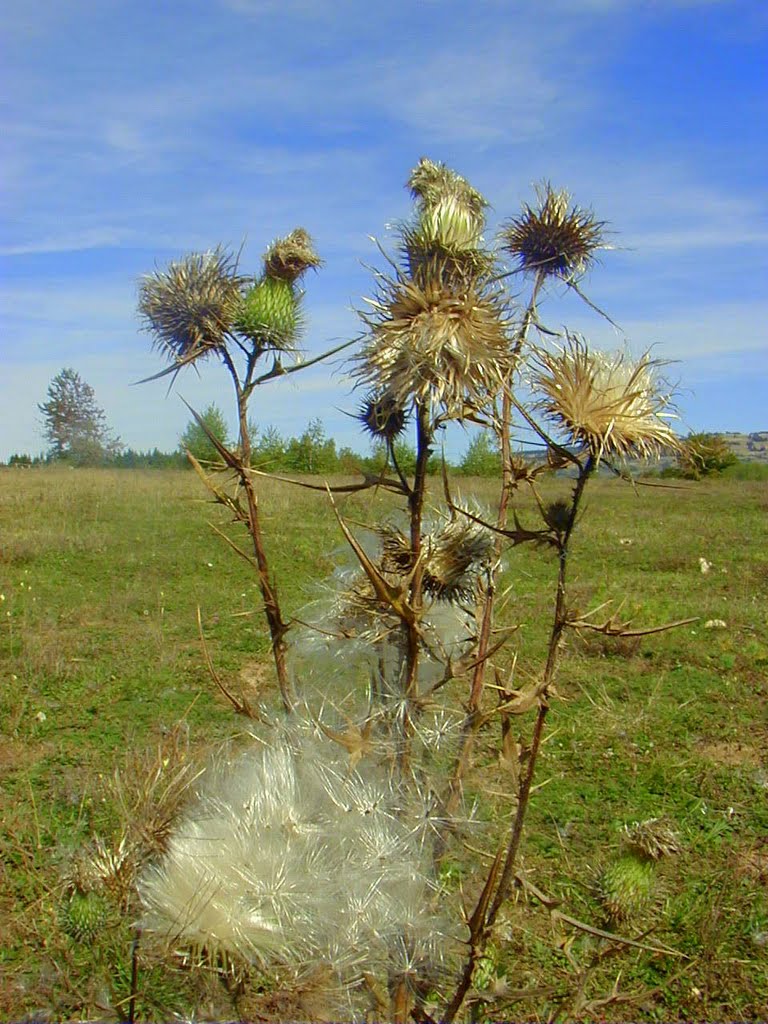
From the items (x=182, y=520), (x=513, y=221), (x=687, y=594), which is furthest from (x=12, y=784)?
(x=182, y=520)

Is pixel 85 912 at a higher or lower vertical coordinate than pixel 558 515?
lower

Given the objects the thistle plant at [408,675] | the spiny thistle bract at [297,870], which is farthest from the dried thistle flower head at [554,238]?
the spiny thistle bract at [297,870]

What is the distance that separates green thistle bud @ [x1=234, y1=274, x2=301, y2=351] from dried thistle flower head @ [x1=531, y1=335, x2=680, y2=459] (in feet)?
2.06

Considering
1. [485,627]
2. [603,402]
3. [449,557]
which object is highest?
[603,402]

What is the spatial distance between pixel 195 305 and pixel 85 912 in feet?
4.07

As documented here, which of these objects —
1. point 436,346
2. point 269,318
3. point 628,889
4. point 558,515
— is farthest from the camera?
point 269,318

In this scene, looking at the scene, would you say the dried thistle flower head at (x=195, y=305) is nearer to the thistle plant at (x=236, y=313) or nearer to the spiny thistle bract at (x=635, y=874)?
the thistle plant at (x=236, y=313)

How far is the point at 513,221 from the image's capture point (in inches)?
78.2

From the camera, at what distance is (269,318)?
6.30 ft

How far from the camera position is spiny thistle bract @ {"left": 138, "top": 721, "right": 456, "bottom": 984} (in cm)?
135

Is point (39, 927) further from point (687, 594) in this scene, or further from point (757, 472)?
point (757, 472)

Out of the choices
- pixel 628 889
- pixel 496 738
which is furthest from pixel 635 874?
pixel 496 738

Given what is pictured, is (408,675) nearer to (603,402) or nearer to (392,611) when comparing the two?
(392,611)

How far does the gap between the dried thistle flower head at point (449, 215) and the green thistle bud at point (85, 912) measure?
134 centimetres
